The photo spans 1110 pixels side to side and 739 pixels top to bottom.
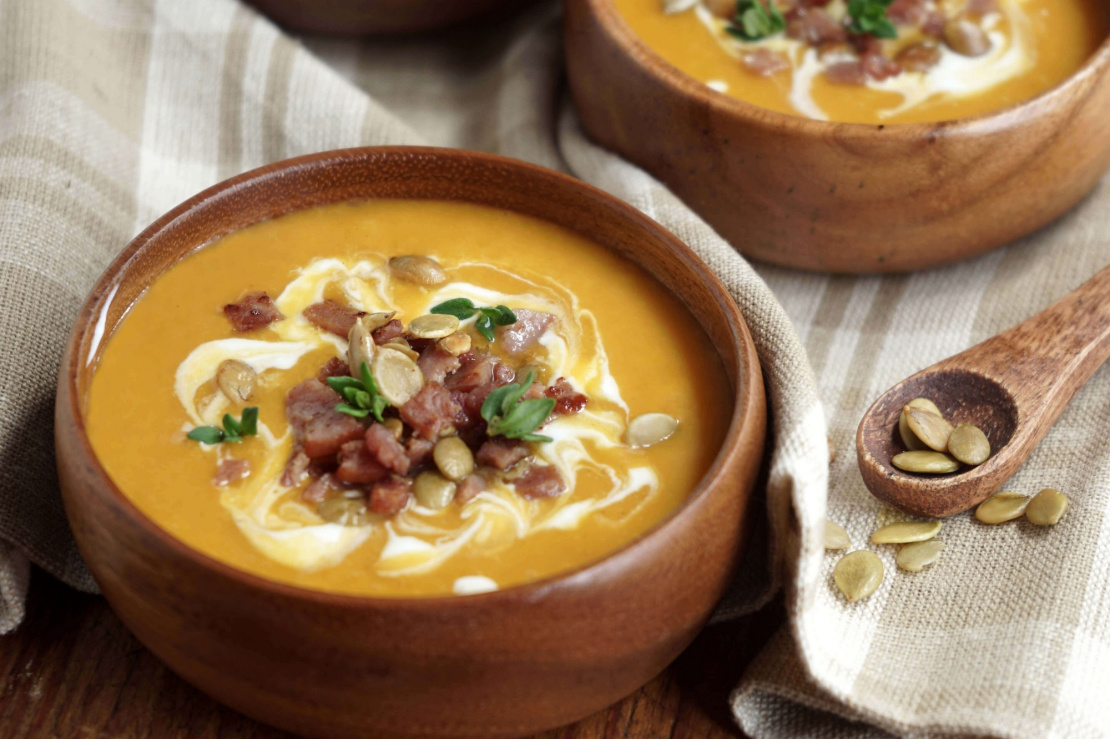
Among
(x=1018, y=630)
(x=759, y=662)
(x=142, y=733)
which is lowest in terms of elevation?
(x=142, y=733)

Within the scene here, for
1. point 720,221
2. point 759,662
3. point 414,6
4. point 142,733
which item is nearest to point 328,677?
point 142,733

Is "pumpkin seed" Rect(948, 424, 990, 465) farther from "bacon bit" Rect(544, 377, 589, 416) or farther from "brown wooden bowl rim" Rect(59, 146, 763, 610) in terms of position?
"bacon bit" Rect(544, 377, 589, 416)

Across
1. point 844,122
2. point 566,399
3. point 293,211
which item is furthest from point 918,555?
point 293,211

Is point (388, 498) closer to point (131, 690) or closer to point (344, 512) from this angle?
point (344, 512)

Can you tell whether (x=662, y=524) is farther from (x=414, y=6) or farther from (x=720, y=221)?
(x=414, y=6)

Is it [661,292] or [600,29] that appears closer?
[661,292]

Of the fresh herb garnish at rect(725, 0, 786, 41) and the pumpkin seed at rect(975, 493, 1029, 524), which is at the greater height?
the fresh herb garnish at rect(725, 0, 786, 41)

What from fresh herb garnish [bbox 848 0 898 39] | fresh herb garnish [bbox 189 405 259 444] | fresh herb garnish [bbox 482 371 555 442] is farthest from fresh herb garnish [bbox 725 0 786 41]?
fresh herb garnish [bbox 189 405 259 444]
